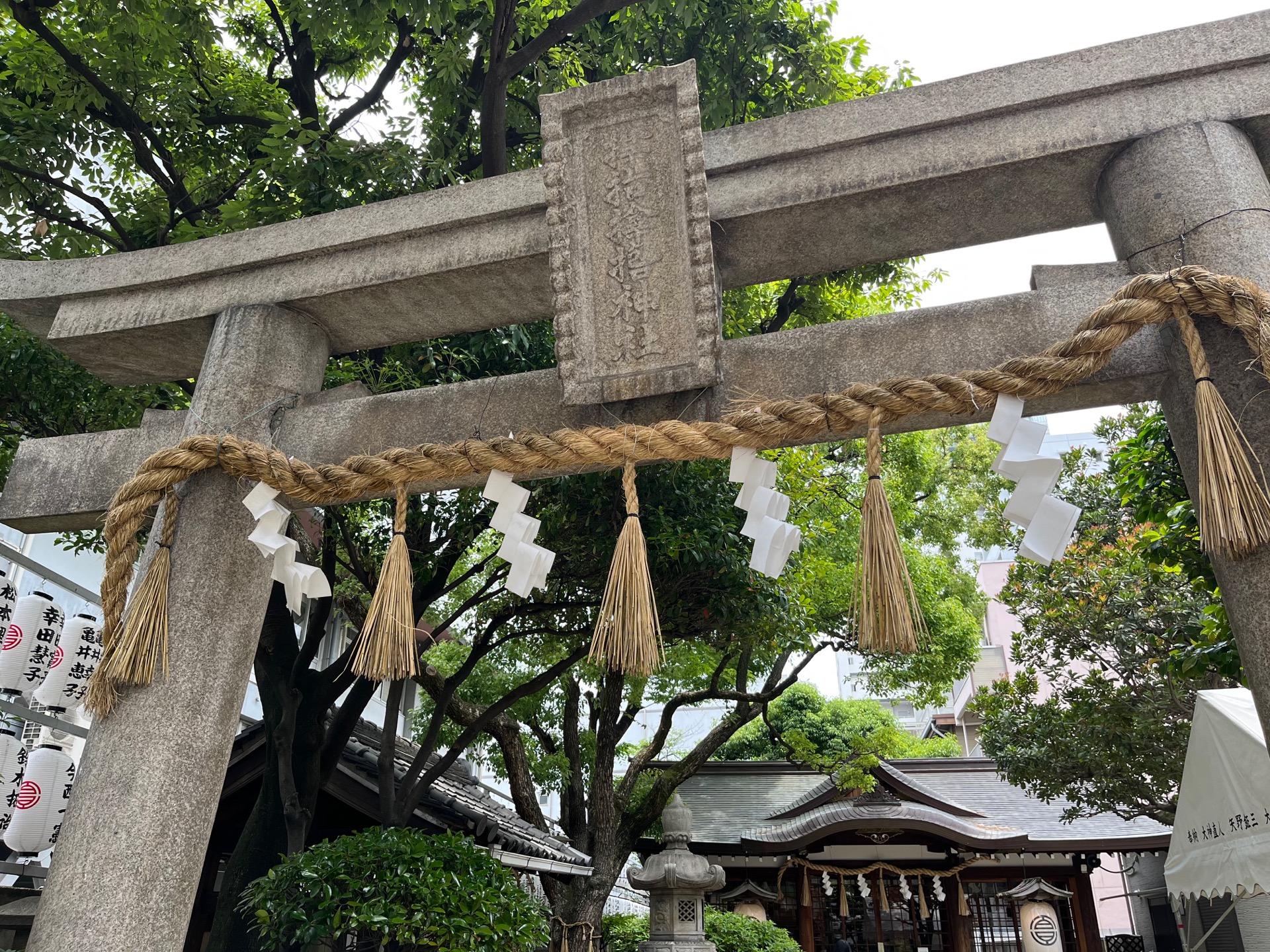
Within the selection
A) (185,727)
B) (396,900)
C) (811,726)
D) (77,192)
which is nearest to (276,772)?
(396,900)

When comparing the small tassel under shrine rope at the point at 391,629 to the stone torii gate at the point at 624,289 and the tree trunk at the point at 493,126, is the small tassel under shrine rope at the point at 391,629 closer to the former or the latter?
the stone torii gate at the point at 624,289

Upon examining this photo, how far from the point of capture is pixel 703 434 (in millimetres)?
2830

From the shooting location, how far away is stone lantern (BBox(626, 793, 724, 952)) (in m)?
8.68

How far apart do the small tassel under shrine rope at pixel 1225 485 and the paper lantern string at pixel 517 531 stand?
2.01m

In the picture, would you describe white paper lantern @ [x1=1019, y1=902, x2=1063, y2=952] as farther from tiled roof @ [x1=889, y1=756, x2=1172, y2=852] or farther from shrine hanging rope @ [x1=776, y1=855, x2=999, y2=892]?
tiled roof @ [x1=889, y1=756, x2=1172, y2=852]

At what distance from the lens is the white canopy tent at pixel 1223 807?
3818 millimetres

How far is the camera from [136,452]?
3557mm

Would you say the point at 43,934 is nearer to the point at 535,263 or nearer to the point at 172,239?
the point at 535,263

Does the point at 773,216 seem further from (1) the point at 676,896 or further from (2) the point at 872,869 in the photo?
(2) the point at 872,869

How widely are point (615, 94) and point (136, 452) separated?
243cm

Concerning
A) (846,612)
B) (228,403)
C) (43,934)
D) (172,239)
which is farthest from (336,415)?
(846,612)

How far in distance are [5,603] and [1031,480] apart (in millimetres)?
6599

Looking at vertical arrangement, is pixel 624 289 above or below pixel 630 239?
below

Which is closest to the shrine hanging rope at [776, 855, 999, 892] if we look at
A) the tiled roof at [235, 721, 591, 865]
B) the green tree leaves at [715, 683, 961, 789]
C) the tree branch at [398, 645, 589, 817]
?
the green tree leaves at [715, 683, 961, 789]
